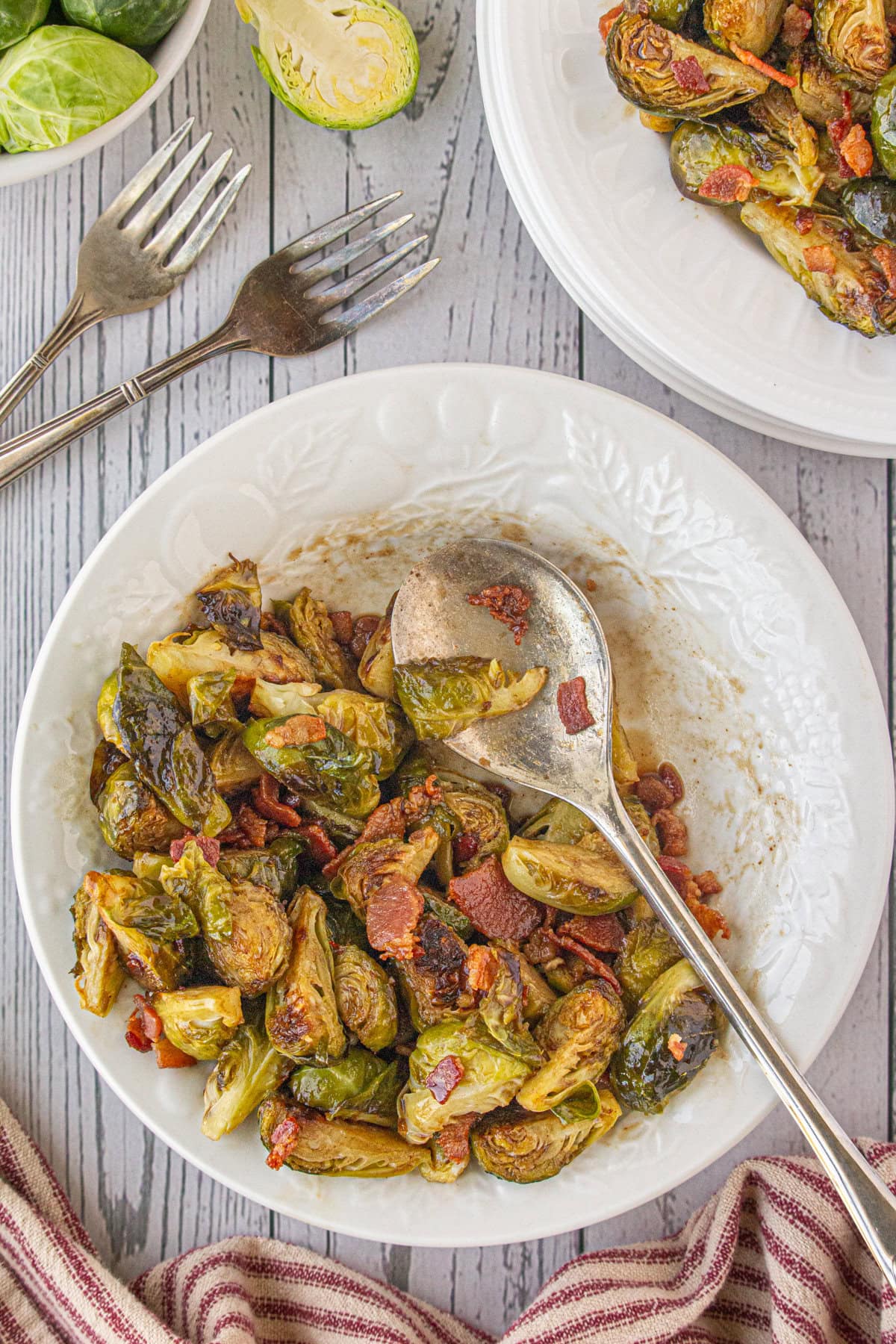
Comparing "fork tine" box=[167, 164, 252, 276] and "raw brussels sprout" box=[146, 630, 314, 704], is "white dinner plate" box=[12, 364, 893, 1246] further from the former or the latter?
"fork tine" box=[167, 164, 252, 276]

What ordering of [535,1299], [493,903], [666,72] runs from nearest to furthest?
[666,72]
[493,903]
[535,1299]

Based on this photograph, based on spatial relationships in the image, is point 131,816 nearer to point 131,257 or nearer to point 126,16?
point 131,257

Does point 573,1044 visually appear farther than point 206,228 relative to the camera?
No

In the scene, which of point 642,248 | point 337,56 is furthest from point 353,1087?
point 337,56

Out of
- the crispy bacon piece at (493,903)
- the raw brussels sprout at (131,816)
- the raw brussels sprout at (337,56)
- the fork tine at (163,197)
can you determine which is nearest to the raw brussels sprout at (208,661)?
the raw brussels sprout at (131,816)

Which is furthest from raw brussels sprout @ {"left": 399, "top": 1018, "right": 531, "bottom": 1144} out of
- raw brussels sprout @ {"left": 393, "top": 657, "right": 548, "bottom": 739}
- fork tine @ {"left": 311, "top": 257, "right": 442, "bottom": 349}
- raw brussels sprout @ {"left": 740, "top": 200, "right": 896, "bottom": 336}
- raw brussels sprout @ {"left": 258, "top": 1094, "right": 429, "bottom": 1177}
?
raw brussels sprout @ {"left": 740, "top": 200, "right": 896, "bottom": 336}

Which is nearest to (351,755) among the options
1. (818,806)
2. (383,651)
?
(383,651)
